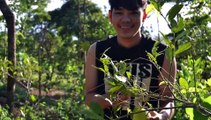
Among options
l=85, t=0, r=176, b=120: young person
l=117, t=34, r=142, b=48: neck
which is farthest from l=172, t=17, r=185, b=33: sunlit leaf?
l=117, t=34, r=142, b=48: neck

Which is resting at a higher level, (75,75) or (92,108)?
(92,108)

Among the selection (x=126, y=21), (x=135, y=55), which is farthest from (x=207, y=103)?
(x=135, y=55)

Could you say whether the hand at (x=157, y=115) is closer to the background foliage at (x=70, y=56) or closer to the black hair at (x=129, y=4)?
the background foliage at (x=70, y=56)

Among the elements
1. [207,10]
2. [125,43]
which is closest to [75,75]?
[207,10]

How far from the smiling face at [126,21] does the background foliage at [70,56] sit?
0.53 ft

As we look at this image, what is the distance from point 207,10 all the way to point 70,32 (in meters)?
25.4

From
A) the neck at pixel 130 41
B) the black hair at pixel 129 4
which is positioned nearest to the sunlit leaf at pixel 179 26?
the black hair at pixel 129 4

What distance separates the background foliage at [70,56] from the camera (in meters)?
0.99

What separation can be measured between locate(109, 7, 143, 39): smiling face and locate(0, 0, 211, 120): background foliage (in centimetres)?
16

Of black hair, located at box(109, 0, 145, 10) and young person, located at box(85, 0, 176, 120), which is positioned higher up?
black hair, located at box(109, 0, 145, 10)

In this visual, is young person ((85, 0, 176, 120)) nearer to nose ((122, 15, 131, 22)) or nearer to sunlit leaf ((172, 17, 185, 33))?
nose ((122, 15, 131, 22))

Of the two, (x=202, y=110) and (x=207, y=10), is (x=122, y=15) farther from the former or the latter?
(x=207, y=10)

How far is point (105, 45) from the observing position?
77.2 inches

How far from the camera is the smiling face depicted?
5.89ft
